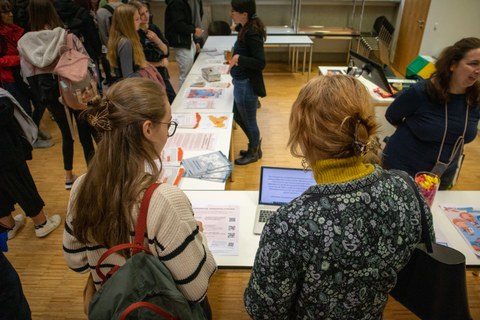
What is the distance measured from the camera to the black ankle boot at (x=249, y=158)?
134 inches

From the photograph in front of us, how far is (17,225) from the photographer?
2.64 meters

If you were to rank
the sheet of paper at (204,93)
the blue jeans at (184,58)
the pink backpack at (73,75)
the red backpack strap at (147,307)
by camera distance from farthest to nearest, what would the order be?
the blue jeans at (184,58) < the sheet of paper at (204,93) < the pink backpack at (73,75) < the red backpack strap at (147,307)

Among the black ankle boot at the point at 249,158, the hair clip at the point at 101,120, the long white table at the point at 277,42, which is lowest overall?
the black ankle boot at the point at 249,158

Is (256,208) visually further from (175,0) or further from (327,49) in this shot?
(327,49)

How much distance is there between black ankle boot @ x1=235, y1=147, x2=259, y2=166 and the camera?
11.1ft

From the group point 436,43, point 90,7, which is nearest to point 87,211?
point 90,7

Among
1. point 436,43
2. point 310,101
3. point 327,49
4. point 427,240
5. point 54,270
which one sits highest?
point 310,101

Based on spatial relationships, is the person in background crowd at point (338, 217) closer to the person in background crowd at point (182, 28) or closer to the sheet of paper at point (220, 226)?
the sheet of paper at point (220, 226)

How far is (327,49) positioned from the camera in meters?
6.57

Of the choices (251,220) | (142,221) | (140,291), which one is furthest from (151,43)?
(140,291)

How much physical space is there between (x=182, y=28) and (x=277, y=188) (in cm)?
266

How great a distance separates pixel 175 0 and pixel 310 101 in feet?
10.7

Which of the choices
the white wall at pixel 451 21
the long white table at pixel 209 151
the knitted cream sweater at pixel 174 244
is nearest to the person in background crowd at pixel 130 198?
the knitted cream sweater at pixel 174 244

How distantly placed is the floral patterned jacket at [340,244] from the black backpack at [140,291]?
9.4 inches
